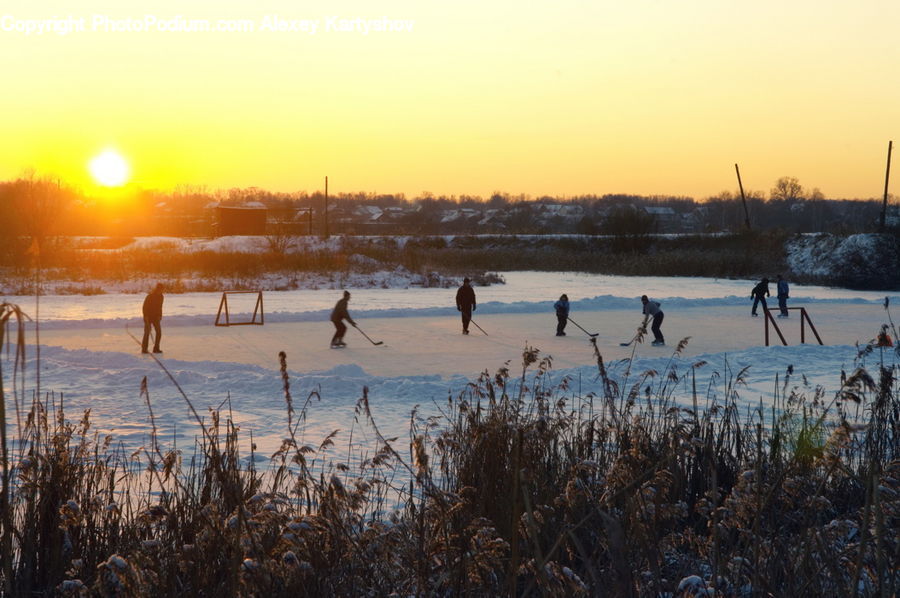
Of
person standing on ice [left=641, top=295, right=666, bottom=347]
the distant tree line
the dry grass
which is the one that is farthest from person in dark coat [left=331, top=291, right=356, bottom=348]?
the distant tree line

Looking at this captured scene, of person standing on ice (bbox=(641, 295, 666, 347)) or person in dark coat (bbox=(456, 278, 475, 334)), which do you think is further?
person in dark coat (bbox=(456, 278, 475, 334))

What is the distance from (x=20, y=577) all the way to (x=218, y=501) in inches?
40.0

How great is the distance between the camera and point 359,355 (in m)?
15.4

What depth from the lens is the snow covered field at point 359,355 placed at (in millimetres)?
10016

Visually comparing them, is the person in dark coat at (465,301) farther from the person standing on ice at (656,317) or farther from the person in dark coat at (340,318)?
the person standing on ice at (656,317)

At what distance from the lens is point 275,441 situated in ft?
28.2

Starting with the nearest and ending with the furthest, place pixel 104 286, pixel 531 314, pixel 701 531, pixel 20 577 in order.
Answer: pixel 20 577 → pixel 701 531 → pixel 531 314 → pixel 104 286

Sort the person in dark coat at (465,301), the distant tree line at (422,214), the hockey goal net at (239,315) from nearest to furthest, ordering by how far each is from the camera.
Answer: the person in dark coat at (465,301) → the hockey goal net at (239,315) → the distant tree line at (422,214)

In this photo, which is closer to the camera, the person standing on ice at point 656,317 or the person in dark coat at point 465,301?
the person standing on ice at point 656,317

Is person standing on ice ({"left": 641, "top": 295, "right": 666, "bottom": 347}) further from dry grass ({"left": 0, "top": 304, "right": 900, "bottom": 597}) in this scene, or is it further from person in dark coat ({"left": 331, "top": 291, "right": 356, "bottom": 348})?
dry grass ({"left": 0, "top": 304, "right": 900, "bottom": 597})

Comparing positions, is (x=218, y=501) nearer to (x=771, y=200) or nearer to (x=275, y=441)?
(x=275, y=441)

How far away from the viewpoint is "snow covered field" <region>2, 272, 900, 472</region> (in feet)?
32.9

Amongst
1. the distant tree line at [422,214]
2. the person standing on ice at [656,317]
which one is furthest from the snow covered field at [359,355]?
the distant tree line at [422,214]

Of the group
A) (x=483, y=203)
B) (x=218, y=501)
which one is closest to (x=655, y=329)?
(x=218, y=501)
